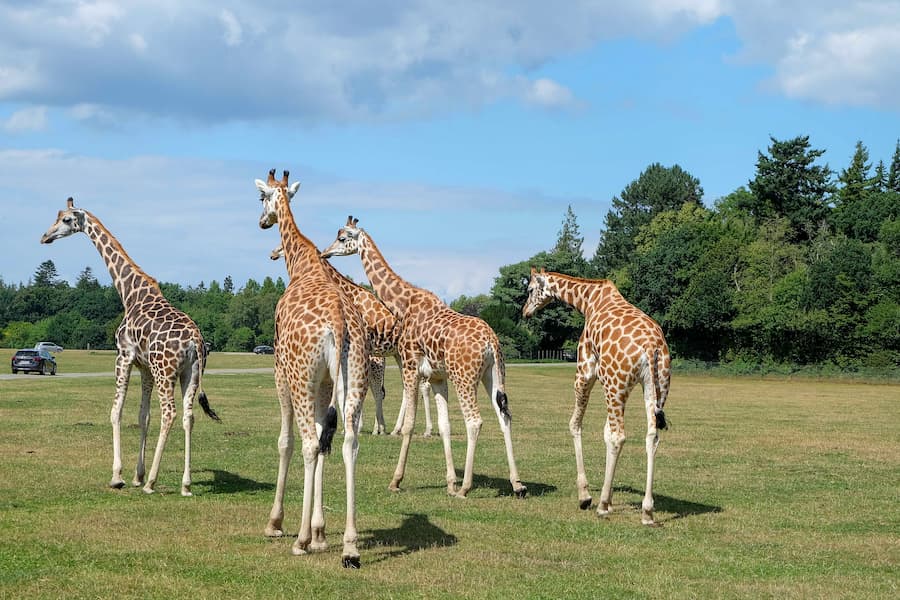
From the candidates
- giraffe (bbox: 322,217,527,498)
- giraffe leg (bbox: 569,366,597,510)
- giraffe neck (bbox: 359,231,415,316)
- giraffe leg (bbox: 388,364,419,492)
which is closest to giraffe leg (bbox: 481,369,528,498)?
giraffe (bbox: 322,217,527,498)

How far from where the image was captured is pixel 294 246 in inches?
480

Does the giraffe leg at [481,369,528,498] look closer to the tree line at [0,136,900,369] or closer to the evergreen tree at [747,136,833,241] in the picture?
the tree line at [0,136,900,369]

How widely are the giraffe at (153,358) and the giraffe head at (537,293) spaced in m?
5.13

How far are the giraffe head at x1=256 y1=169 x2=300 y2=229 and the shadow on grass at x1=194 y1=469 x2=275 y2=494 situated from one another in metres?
3.79

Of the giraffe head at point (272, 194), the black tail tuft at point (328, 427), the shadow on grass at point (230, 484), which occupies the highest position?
the giraffe head at point (272, 194)

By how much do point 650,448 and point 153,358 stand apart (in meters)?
6.80

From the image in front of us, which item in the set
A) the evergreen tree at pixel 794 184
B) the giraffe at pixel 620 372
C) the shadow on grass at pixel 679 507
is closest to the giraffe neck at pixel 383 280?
the giraffe at pixel 620 372

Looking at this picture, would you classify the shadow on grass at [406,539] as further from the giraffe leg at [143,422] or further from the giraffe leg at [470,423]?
the giraffe leg at [143,422]

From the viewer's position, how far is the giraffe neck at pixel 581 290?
13.8 meters

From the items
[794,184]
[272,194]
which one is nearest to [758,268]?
[794,184]

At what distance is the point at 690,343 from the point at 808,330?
11.3 m

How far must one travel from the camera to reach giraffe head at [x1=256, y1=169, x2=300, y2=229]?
1286cm

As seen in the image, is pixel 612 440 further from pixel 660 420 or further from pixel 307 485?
pixel 307 485

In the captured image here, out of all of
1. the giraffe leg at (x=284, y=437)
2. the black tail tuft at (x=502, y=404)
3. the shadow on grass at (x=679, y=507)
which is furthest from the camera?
the black tail tuft at (x=502, y=404)
